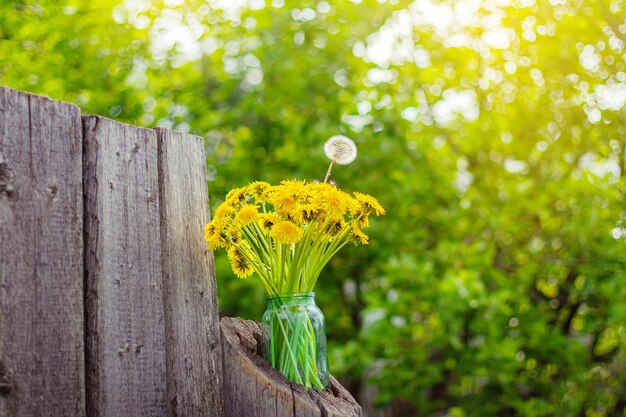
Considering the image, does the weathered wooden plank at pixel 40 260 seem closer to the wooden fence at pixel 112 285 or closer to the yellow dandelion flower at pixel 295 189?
the wooden fence at pixel 112 285

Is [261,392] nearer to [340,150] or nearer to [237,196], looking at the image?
[237,196]

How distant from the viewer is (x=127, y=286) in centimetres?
181

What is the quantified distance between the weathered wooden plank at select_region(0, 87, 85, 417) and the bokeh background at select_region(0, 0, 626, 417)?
2816 mm

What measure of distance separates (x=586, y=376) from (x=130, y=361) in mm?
4298

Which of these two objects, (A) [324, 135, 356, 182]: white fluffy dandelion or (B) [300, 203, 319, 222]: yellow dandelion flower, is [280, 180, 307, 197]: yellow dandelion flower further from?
(A) [324, 135, 356, 182]: white fluffy dandelion

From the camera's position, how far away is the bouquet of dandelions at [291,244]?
1908mm

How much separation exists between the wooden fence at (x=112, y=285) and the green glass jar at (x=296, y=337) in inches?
1.6

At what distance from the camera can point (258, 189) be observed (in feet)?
6.58

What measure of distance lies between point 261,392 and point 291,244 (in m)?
0.40

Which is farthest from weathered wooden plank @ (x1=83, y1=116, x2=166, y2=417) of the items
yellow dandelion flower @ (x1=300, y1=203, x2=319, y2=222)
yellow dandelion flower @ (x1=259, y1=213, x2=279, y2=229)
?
yellow dandelion flower @ (x1=300, y1=203, x2=319, y2=222)

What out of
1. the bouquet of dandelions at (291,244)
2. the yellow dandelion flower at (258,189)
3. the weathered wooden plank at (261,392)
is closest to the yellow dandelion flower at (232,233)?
the bouquet of dandelions at (291,244)

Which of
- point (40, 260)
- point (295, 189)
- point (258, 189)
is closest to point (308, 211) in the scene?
point (295, 189)

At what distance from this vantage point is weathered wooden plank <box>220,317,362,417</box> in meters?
1.87

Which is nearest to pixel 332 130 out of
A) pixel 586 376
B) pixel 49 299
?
pixel 586 376
